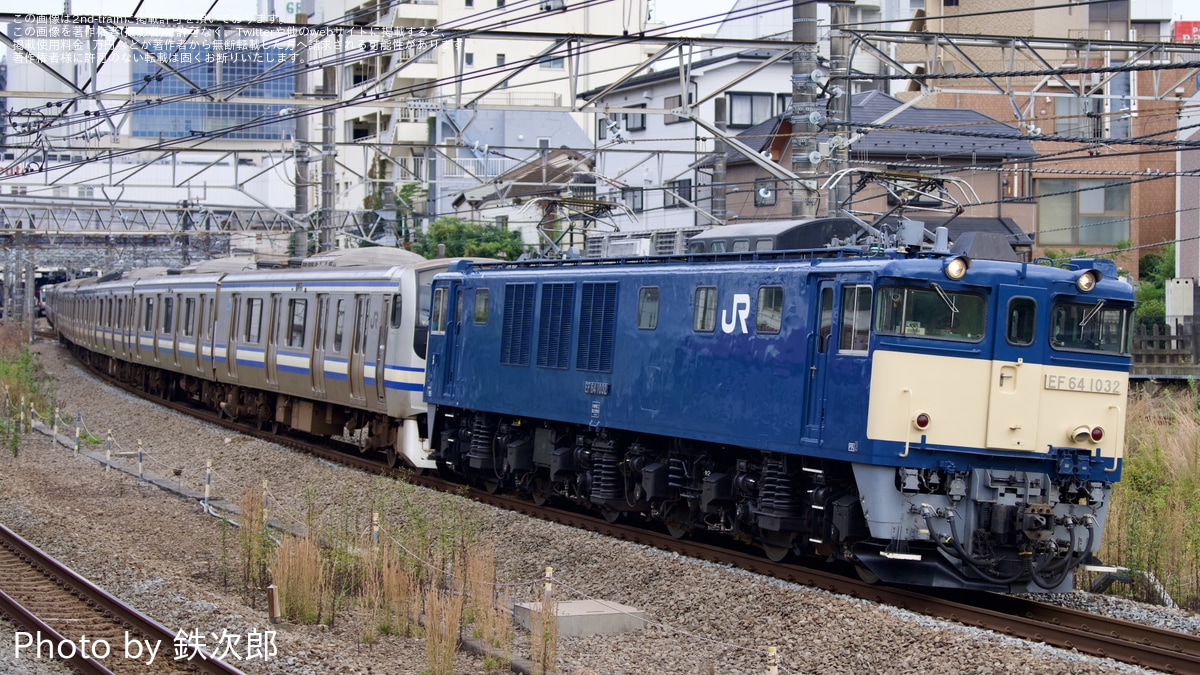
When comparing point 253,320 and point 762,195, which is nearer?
point 253,320

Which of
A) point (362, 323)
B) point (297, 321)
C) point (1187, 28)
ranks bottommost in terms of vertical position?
point (297, 321)

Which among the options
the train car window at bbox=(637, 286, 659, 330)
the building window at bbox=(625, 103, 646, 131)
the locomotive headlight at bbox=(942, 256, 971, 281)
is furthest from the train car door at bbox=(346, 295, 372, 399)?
the building window at bbox=(625, 103, 646, 131)

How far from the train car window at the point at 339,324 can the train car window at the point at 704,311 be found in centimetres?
970

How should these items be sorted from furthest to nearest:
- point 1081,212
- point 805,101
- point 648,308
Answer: point 1081,212, point 805,101, point 648,308

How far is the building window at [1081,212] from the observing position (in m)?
44.7

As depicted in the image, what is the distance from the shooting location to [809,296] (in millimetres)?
12164

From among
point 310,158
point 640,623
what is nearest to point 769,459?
point 640,623

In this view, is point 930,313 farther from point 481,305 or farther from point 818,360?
point 481,305

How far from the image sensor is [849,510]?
11648mm

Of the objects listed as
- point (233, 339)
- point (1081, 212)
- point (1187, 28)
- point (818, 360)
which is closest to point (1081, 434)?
point (818, 360)

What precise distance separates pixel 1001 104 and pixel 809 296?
40956 mm

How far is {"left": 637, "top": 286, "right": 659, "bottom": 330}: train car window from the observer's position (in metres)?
14.6

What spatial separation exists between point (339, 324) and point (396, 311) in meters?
2.29

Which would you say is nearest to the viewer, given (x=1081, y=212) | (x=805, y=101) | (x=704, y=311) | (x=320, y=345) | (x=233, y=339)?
(x=704, y=311)
